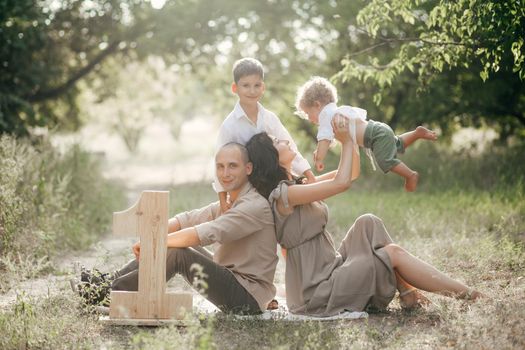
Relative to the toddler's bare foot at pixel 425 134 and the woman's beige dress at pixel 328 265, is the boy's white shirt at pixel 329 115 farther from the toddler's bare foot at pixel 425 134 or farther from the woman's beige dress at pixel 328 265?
the woman's beige dress at pixel 328 265

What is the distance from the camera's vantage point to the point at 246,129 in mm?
5684

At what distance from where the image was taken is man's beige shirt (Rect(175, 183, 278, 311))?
4754 millimetres

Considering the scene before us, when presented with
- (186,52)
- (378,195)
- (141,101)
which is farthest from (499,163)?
(141,101)

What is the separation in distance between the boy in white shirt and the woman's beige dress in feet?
2.18

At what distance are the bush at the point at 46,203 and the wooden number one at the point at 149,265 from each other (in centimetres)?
144

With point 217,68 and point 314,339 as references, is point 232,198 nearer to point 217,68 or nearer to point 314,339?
point 314,339

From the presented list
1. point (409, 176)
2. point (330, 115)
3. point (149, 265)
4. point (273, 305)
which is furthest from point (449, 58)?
point (149, 265)

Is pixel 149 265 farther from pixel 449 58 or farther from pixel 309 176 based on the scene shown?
pixel 449 58

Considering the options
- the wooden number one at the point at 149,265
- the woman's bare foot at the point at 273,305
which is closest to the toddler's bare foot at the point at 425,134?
the woman's bare foot at the point at 273,305

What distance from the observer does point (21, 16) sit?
12.6 metres

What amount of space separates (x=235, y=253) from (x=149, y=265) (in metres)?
0.64

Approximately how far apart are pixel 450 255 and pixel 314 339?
124 inches

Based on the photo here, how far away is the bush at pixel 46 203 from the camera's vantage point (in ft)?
22.8

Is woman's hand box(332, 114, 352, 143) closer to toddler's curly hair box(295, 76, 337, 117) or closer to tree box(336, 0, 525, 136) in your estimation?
toddler's curly hair box(295, 76, 337, 117)
